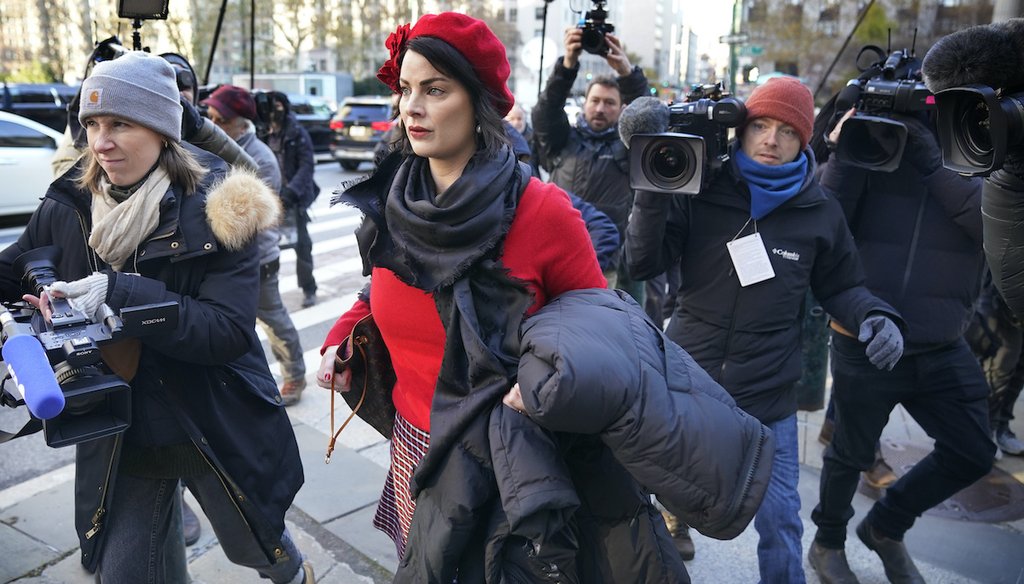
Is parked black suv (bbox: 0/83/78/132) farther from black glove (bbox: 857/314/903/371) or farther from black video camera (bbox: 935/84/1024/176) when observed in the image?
black video camera (bbox: 935/84/1024/176)

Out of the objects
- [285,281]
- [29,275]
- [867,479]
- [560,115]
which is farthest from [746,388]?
[285,281]

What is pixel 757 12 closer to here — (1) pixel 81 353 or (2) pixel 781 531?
(2) pixel 781 531

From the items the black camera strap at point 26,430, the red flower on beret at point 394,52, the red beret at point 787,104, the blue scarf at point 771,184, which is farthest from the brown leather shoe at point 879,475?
the black camera strap at point 26,430

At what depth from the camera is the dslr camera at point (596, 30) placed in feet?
14.0

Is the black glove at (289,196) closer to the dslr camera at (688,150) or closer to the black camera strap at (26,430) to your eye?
the dslr camera at (688,150)

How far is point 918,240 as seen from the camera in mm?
3109

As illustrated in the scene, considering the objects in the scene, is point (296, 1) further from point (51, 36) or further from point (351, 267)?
point (351, 267)

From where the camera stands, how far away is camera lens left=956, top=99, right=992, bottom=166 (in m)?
1.89

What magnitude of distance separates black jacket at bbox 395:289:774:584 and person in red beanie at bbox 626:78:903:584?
1.08m

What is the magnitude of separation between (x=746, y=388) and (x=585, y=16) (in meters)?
2.48

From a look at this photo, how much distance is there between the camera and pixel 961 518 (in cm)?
378

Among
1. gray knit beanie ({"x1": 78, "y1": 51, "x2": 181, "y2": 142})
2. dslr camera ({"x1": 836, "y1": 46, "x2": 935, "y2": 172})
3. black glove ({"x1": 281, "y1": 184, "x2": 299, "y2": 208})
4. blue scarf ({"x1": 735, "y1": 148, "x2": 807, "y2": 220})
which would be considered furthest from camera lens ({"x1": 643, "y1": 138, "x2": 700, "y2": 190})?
black glove ({"x1": 281, "y1": 184, "x2": 299, "y2": 208})

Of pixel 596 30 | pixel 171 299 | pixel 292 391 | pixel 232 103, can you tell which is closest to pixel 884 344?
pixel 171 299

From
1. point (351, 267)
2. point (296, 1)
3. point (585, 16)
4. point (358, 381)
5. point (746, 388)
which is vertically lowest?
point (351, 267)
